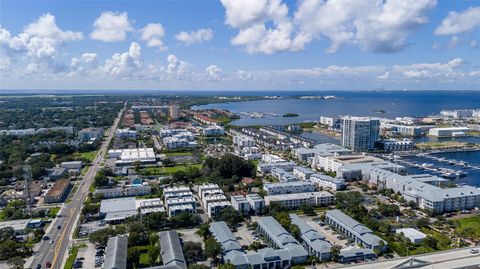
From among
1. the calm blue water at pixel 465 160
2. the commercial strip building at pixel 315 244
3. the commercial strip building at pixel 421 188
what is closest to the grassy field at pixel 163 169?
the commercial strip building at pixel 421 188

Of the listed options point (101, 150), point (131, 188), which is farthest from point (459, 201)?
point (101, 150)

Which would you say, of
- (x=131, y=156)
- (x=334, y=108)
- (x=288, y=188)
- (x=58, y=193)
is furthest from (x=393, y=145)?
(x=334, y=108)

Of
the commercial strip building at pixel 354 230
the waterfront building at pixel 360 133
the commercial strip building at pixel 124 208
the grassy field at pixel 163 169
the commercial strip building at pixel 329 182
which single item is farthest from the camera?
the waterfront building at pixel 360 133

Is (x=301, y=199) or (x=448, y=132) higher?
(x=448, y=132)

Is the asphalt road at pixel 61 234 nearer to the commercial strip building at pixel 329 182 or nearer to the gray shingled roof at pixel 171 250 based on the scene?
the gray shingled roof at pixel 171 250

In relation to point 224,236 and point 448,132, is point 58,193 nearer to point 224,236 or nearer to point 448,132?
point 224,236

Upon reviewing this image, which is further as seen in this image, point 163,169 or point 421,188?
point 163,169
